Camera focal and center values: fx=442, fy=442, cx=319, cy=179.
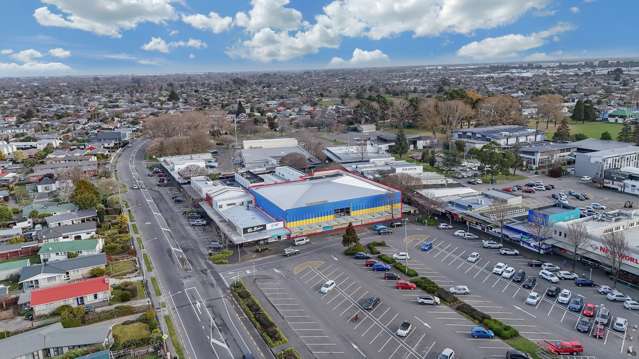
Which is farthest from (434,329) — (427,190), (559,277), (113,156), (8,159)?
(8,159)

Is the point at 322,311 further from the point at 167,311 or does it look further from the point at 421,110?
the point at 421,110

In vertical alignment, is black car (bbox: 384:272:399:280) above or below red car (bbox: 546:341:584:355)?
below

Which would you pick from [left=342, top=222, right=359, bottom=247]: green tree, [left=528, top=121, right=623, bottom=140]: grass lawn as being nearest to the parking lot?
[left=342, top=222, right=359, bottom=247]: green tree

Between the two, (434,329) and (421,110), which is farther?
(421,110)

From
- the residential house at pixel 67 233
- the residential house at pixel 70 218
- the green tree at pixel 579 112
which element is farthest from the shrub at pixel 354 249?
the green tree at pixel 579 112

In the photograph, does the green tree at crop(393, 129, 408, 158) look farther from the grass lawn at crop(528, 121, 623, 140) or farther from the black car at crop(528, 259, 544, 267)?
the black car at crop(528, 259, 544, 267)

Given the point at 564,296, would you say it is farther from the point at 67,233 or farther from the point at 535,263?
the point at 67,233

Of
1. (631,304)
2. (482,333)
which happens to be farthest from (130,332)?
(631,304)
